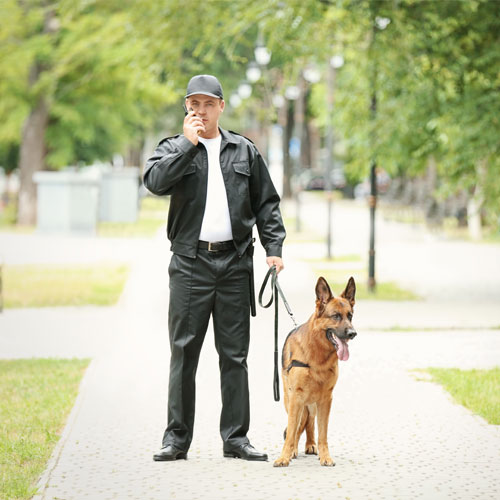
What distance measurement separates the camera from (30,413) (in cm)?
778

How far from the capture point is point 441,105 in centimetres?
1456

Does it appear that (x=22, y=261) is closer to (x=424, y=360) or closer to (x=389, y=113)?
(x=389, y=113)

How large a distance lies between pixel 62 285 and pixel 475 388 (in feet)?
29.5

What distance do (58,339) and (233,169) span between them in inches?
222

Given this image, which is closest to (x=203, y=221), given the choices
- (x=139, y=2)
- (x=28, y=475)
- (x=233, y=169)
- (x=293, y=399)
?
(x=233, y=169)

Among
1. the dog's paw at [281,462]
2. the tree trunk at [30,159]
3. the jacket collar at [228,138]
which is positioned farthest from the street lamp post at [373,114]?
the tree trunk at [30,159]

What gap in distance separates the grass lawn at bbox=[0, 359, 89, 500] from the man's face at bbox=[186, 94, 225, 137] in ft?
6.83

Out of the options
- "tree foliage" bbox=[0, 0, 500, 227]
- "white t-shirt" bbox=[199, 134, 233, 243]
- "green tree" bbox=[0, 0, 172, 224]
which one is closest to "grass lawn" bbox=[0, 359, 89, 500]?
"white t-shirt" bbox=[199, 134, 233, 243]

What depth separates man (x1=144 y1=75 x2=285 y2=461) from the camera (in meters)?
6.15

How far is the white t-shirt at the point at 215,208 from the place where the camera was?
6184mm

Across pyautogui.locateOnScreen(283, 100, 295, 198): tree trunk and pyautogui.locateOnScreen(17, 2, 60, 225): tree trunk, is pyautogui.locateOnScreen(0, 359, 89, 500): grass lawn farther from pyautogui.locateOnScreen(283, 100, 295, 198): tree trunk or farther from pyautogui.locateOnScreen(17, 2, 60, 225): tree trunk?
pyautogui.locateOnScreen(283, 100, 295, 198): tree trunk

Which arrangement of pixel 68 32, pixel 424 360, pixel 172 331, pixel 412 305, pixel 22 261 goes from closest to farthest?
1. pixel 172 331
2. pixel 424 360
3. pixel 412 305
4. pixel 22 261
5. pixel 68 32

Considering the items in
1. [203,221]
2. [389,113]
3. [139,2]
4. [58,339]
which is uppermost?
[139,2]

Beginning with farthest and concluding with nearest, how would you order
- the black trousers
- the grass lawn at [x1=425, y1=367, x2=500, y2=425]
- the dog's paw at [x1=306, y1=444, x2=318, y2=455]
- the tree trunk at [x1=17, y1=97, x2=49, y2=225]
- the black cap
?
the tree trunk at [x1=17, y1=97, x2=49, y2=225]
the grass lawn at [x1=425, y1=367, x2=500, y2=425]
the dog's paw at [x1=306, y1=444, x2=318, y2=455]
the black trousers
the black cap
